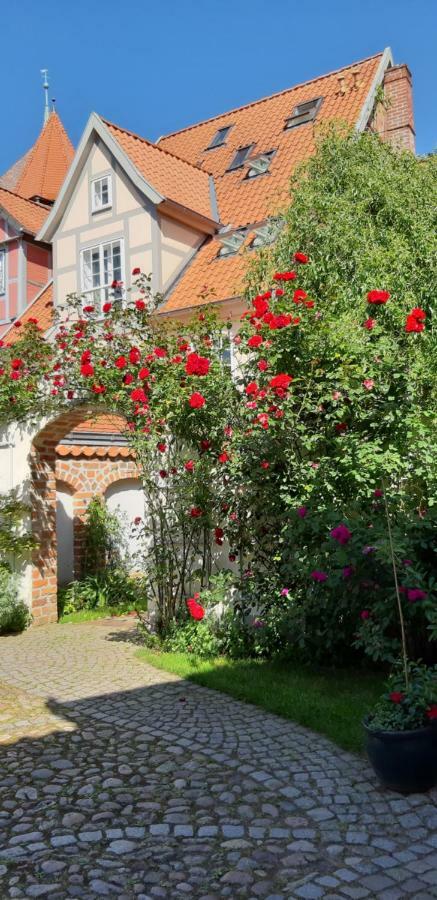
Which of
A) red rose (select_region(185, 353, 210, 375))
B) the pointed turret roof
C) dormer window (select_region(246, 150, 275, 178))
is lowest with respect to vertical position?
red rose (select_region(185, 353, 210, 375))

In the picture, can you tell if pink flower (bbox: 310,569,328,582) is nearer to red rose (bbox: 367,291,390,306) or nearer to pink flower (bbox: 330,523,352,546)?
pink flower (bbox: 330,523,352,546)

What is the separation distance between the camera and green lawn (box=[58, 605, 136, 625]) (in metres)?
10.1

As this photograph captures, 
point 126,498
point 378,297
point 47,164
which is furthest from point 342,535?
point 47,164

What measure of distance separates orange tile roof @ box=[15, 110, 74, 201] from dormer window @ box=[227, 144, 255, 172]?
21.3 ft

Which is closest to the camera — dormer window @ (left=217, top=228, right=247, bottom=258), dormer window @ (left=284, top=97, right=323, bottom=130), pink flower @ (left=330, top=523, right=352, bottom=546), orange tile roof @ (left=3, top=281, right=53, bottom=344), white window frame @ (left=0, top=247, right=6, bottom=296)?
pink flower @ (left=330, top=523, right=352, bottom=546)

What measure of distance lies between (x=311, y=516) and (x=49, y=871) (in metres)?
3.31

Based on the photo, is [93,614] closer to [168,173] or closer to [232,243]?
[232,243]

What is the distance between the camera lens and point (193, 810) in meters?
3.65

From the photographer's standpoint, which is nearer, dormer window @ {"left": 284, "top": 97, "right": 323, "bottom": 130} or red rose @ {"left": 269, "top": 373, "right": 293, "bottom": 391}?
red rose @ {"left": 269, "top": 373, "right": 293, "bottom": 391}

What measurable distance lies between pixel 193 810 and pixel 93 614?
7.04 m

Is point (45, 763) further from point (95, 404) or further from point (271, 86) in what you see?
point (271, 86)

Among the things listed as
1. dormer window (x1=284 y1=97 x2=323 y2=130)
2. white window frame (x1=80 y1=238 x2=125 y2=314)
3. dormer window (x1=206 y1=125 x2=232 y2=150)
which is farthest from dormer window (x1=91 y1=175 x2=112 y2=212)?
dormer window (x1=284 y1=97 x2=323 y2=130)

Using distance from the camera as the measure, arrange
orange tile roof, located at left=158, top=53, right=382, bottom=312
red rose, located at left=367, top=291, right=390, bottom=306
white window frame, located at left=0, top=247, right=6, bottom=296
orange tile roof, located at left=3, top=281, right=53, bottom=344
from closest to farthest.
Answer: red rose, located at left=367, top=291, right=390, bottom=306, orange tile roof, located at left=158, top=53, right=382, bottom=312, orange tile roof, located at left=3, top=281, right=53, bottom=344, white window frame, located at left=0, top=247, right=6, bottom=296

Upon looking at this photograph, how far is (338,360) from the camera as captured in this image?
618 centimetres
